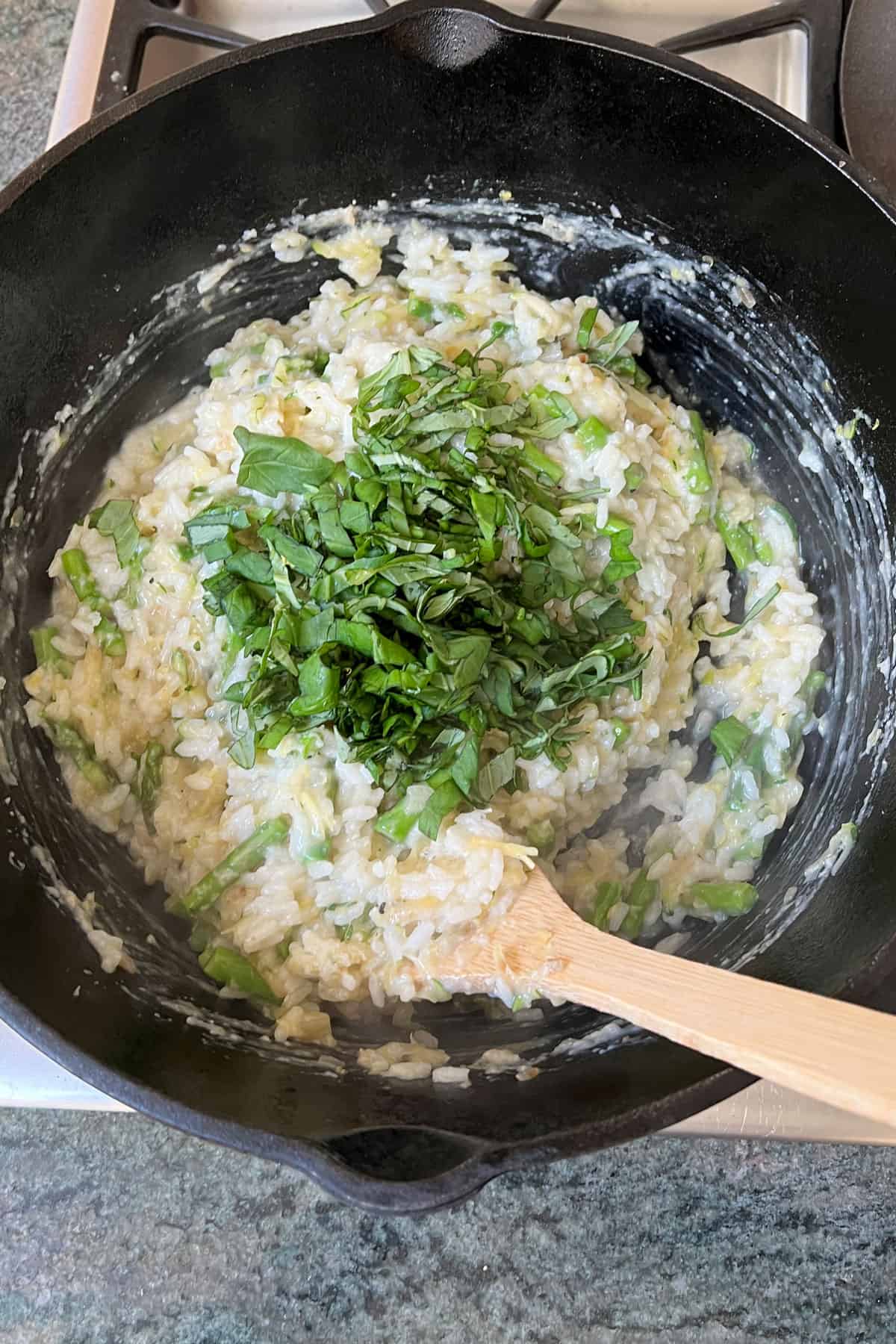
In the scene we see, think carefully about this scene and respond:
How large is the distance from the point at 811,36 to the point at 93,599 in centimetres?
161

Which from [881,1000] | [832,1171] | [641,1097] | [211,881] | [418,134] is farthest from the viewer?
[832,1171]

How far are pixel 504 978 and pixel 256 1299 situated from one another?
84 cm

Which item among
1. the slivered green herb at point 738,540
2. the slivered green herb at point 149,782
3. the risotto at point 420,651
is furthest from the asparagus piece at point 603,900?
the slivered green herb at point 149,782

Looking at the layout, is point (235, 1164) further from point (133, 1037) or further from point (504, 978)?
point (504, 978)

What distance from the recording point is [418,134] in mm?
1612

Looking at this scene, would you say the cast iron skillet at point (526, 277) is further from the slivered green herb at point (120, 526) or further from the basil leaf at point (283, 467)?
the basil leaf at point (283, 467)

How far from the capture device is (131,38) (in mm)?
1781

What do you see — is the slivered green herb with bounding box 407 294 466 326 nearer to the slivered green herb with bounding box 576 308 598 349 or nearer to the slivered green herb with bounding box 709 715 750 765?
the slivered green herb with bounding box 576 308 598 349

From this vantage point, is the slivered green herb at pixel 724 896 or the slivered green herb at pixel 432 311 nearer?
the slivered green herb at pixel 724 896

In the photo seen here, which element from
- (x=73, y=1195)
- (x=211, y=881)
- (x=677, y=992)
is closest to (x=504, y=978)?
(x=677, y=992)

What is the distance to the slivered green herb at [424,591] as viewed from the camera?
1.45 m

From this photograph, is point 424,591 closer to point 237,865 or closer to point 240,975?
point 237,865

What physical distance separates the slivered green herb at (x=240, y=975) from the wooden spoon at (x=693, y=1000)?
0.86 feet

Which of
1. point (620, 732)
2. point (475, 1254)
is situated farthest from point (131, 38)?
point (475, 1254)
